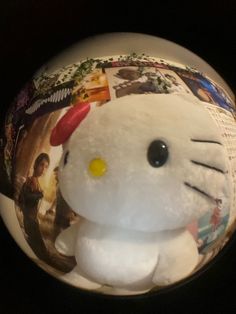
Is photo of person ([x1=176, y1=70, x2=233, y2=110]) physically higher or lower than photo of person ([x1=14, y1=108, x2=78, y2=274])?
higher

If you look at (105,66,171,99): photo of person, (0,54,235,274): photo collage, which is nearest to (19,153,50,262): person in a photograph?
(0,54,235,274): photo collage

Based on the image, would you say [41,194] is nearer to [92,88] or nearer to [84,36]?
[92,88]

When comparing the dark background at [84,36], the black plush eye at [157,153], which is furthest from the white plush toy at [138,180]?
the dark background at [84,36]

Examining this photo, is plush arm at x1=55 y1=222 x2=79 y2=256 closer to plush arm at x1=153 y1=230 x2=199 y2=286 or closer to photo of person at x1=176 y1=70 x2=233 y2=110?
plush arm at x1=153 y1=230 x2=199 y2=286

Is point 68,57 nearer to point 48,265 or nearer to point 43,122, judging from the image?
point 43,122

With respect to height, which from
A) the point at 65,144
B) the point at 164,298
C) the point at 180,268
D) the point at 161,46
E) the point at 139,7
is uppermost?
the point at 139,7

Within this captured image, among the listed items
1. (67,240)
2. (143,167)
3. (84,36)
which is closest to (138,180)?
(143,167)

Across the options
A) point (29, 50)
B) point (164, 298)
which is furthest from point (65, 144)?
point (164, 298)
